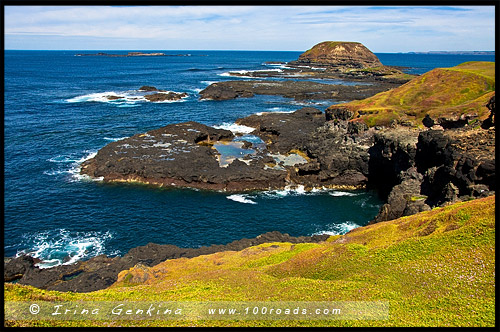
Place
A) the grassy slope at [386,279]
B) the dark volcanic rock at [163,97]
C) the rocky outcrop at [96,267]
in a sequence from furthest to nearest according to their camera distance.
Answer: the dark volcanic rock at [163,97] < the rocky outcrop at [96,267] < the grassy slope at [386,279]

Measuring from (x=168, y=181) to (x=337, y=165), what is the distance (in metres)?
31.7

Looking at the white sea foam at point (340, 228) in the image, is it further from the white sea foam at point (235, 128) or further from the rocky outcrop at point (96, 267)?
the white sea foam at point (235, 128)

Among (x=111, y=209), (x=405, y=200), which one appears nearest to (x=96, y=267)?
(x=111, y=209)

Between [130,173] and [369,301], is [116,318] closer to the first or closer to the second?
[369,301]

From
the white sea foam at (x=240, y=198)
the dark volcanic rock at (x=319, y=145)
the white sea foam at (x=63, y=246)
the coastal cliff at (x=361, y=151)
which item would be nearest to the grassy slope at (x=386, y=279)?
the white sea foam at (x=63, y=246)

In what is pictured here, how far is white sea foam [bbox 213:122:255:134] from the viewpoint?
9988cm

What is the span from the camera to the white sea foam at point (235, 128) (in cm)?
9988

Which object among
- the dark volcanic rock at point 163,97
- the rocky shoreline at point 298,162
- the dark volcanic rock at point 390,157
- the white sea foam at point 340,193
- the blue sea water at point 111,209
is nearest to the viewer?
the rocky shoreline at point 298,162

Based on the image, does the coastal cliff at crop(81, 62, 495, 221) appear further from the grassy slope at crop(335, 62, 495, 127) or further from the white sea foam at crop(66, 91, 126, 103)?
the white sea foam at crop(66, 91, 126, 103)

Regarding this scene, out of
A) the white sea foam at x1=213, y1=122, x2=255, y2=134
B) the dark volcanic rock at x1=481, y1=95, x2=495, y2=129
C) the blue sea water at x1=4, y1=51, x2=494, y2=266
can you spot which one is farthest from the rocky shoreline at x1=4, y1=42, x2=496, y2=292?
the blue sea water at x1=4, y1=51, x2=494, y2=266

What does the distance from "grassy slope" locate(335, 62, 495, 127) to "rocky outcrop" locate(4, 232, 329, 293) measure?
45.9 meters

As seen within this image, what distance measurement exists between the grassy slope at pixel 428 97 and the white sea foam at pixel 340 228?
3189cm

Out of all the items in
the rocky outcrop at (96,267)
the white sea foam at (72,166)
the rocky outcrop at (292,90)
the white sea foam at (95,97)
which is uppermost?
the rocky outcrop at (292,90)

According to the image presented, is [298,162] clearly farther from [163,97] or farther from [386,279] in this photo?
[163,97]
